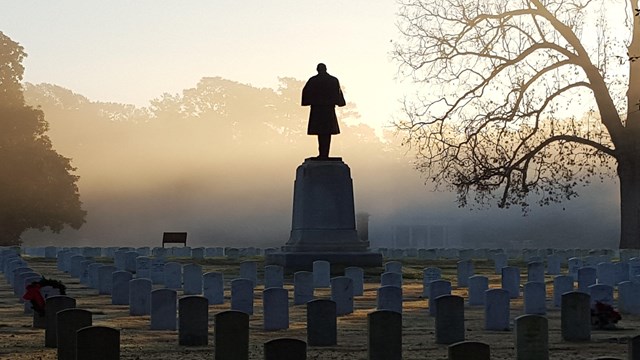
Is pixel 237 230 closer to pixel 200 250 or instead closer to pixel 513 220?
pixel 513 220

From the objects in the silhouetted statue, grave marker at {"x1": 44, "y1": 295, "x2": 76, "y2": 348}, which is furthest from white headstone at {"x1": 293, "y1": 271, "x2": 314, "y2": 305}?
the silhouetted statue

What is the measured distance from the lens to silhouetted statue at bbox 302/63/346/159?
27.2m

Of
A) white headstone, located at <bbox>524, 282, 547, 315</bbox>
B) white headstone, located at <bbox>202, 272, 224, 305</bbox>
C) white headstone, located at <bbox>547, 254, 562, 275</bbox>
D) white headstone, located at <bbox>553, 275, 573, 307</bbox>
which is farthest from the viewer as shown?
white headstone, located at <bbox>547, 254, 562, 275</bbox>

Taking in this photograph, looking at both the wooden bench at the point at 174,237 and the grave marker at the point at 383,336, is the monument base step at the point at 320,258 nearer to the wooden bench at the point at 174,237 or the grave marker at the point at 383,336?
the grave marker at the point at 383,336

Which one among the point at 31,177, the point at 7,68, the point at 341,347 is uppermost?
the point at 7,68

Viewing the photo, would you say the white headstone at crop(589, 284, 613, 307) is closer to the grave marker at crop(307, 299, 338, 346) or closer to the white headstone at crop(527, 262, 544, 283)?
the grave marker at crop(307, 299, 338, 346)

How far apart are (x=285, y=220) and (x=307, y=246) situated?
45.7 m

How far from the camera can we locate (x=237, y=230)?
7169 centimetres

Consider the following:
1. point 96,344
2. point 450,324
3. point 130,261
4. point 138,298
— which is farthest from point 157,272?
point 96,344

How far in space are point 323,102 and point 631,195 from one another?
12.3 metres

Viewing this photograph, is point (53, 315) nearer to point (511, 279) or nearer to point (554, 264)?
point (511, 279)

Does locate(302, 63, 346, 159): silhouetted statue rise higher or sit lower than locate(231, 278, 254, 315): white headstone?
higher

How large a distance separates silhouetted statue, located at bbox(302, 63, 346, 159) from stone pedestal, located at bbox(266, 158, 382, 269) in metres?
0.79

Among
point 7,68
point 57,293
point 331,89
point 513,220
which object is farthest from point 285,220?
point 57,293
